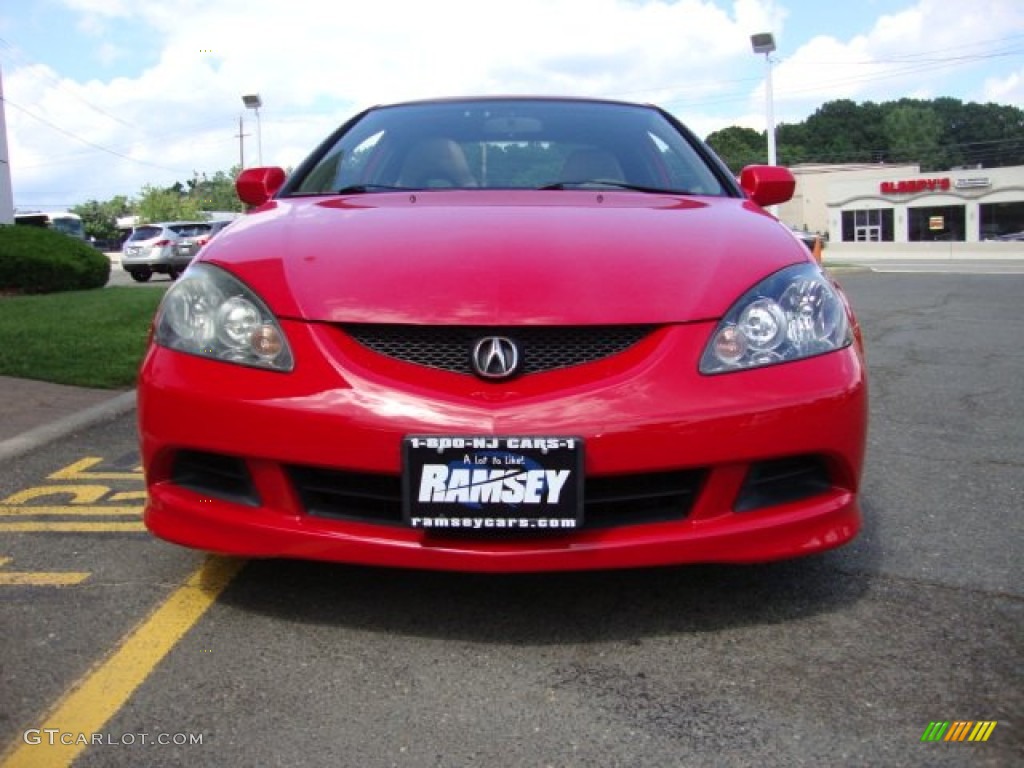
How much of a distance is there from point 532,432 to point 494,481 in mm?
134

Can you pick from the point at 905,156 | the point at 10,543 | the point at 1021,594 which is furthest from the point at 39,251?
the point at 905,156

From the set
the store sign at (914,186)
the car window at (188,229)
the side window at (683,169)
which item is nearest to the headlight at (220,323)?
the side window at (683,169)

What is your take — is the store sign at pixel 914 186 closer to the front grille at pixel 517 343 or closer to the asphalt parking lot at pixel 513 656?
the asphalt parking lot at pixel 513 656

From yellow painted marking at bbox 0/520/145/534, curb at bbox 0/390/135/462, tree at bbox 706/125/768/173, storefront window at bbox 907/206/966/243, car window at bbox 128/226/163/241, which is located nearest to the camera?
yellow painted marking at bbox 0/520/145/534

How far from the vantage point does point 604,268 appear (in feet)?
7.84

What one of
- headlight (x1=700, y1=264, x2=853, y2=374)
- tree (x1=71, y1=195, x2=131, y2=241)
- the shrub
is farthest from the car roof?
tree (x1=71, y1=195, x2=131, y2=241)

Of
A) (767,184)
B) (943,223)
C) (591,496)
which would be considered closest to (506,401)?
(591,496)

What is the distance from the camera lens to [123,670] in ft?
7.26

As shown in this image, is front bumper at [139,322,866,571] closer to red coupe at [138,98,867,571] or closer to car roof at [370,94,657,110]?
red coupe at [138,98,867,571]

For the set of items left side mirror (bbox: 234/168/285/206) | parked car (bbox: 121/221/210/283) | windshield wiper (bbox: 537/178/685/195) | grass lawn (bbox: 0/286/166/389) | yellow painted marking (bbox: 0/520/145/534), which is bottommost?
yellow painted marking (bbox: 0/520/145/534)

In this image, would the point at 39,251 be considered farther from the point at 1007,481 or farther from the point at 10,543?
the point at 1007,481

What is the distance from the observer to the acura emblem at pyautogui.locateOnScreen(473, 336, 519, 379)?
2.20 m

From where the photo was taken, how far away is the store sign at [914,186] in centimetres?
5922

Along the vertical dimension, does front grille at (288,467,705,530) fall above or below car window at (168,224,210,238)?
below
